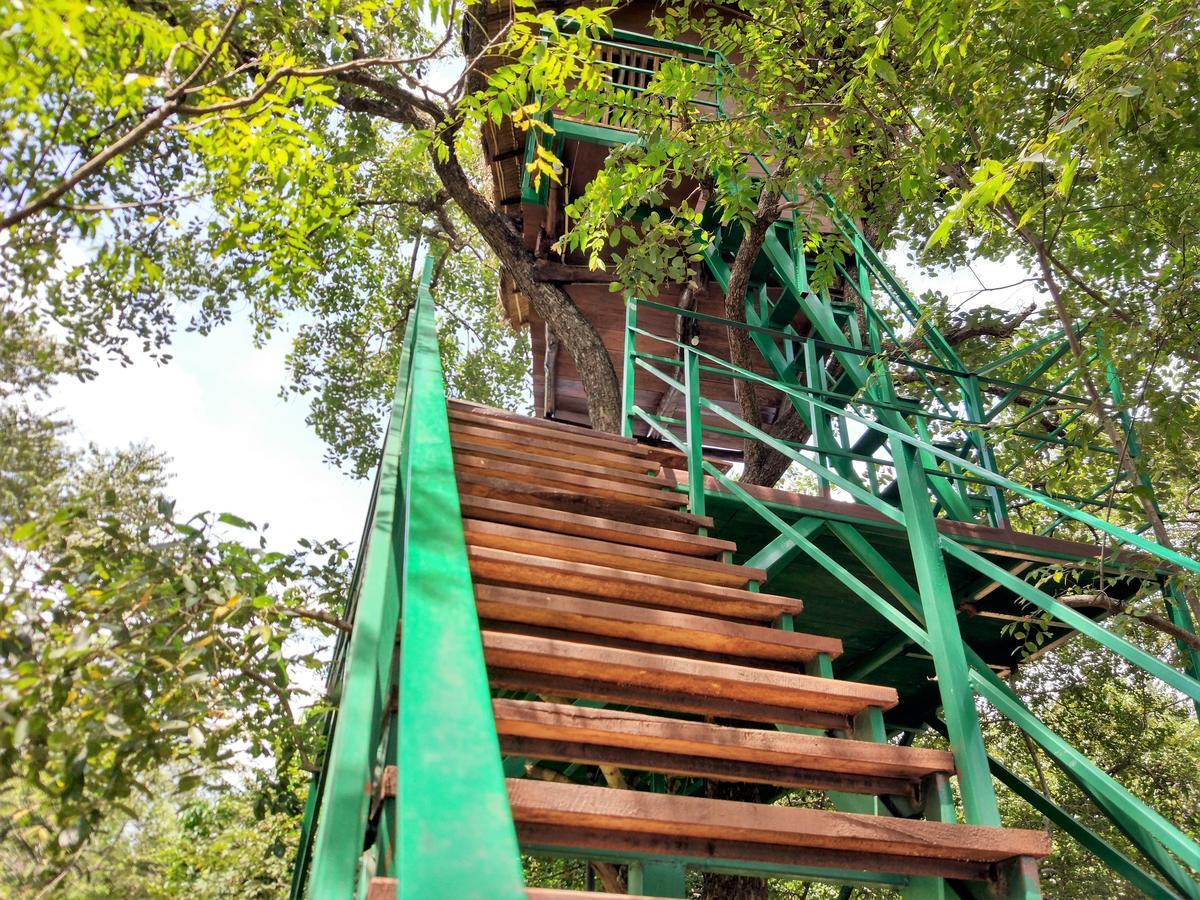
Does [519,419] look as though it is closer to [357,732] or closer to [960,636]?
[960,636]

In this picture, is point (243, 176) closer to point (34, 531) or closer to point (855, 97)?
point (34, 531)

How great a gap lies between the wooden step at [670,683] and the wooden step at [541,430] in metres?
2.41

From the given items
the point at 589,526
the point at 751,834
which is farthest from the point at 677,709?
the point at 589,526

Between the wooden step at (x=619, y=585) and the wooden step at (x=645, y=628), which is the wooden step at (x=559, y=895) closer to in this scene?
the wooden step at (x=645, y=628)

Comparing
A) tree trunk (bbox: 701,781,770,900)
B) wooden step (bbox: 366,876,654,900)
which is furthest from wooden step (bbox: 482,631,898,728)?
tree trunk (bbox: 701,781,770,900)

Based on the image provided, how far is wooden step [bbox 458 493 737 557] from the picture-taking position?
3.37 m

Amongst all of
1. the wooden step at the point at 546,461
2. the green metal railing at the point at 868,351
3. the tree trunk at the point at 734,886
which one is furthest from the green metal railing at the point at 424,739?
the tree trunk at the point at 734,886

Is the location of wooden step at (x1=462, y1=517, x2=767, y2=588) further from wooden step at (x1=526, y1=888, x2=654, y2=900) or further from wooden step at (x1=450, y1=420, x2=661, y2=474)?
wooden step at (x1=526, y1=888, x2=654, y2=900)

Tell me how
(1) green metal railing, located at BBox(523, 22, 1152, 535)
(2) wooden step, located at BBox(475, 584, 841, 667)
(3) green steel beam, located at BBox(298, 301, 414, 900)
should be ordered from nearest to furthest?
1. (3) green steel beam, located at BBox(298, 301, 414, 900)
2. (2) wooden step, located at BBox(475, 584, 841, 667)
3. (1) green metal railing, located at BBox(523, 22, 1152, 535)

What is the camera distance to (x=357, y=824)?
998 millimetres

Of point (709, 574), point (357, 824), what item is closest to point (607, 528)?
point (709, 574)

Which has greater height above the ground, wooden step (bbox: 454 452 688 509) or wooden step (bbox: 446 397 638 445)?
wooden step (bbox: 446 397 638 445)

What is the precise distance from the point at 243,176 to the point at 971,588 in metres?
3.96

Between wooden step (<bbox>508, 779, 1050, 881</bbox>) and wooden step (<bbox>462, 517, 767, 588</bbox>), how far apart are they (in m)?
1.29
